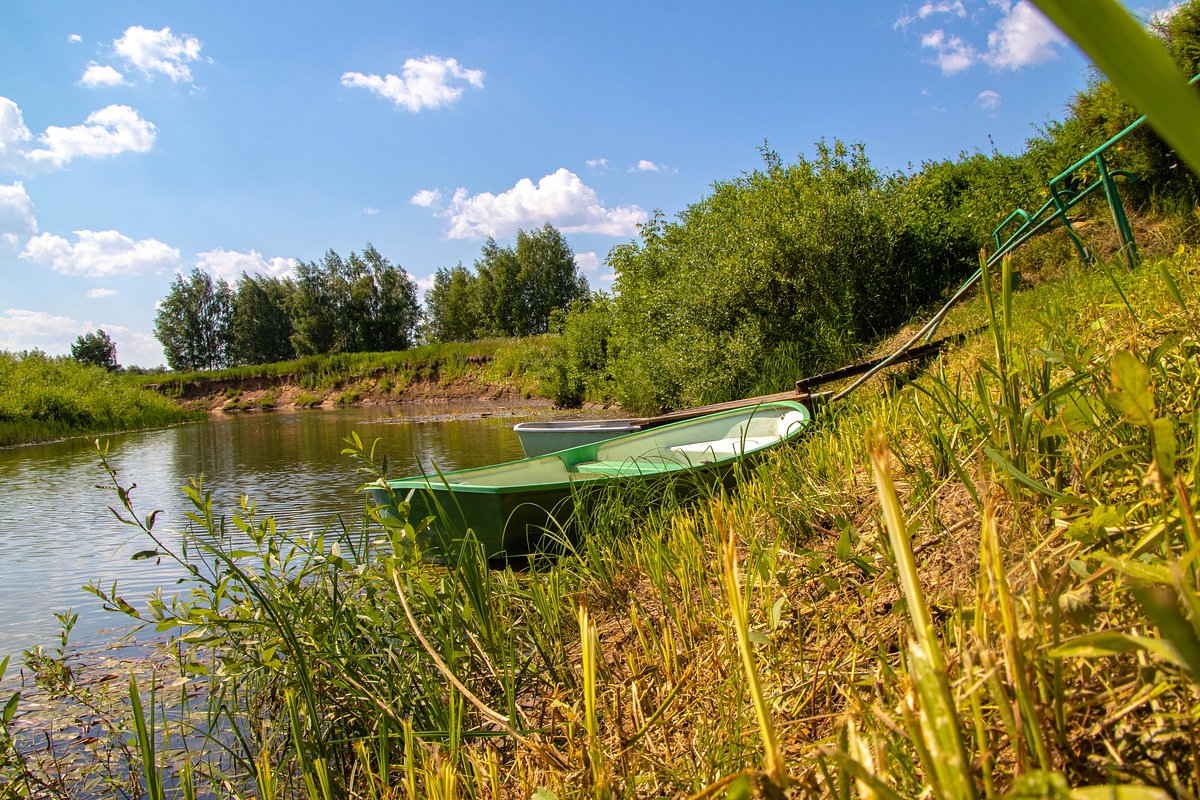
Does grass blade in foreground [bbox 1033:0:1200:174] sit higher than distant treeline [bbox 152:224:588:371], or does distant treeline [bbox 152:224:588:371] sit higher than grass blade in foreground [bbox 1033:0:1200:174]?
distant treeline [bbox 152:224:588:371]

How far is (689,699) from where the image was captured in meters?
1.70

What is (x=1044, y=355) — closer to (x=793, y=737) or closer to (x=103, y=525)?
(x=793, y=737)

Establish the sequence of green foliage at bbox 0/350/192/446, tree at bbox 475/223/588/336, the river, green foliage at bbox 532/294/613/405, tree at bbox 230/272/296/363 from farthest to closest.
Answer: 1. tree at bbox 230/272/296/363
2. tree at bbox 475/223/588/336
3. green foliage at bbox 0/350/192/446
4. green foliage at bbox 532/294/613/405
5. the river

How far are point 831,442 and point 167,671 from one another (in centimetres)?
340

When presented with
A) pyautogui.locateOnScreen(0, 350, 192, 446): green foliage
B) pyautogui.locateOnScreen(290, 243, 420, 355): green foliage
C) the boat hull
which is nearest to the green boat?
the boat hull

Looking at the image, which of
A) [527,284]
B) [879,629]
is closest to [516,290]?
[527,284]

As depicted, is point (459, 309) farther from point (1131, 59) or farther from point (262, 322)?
point (1131, 59)

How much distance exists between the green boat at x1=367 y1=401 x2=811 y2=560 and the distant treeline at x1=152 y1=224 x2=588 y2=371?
4431 centimetres

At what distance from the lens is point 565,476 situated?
659cm

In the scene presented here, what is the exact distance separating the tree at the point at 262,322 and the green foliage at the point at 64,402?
1427 inches

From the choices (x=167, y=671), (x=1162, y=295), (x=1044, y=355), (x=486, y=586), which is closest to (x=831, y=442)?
(x=1162, y=295)

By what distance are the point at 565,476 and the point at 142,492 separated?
644 centimetres

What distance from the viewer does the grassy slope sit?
67 centimetres

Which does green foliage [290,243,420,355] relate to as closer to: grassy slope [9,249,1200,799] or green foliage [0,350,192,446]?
green foliage [0,350,192,446]
